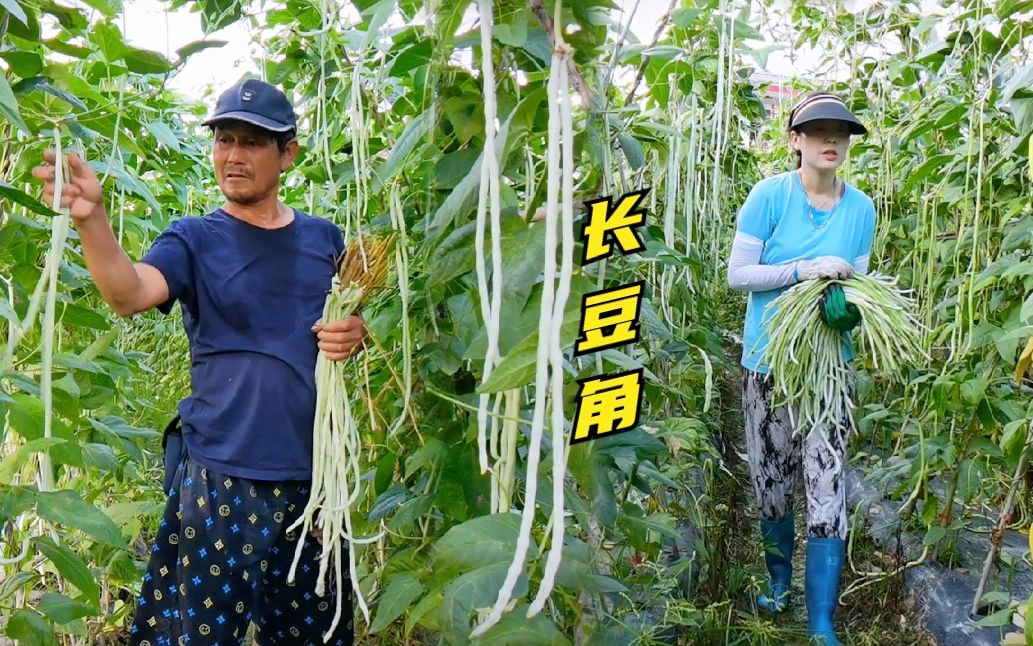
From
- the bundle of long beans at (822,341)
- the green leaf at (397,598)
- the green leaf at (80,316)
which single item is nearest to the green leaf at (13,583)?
the green leaf at (80,316)

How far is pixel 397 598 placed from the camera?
1.14m

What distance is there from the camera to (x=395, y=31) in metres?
1.15

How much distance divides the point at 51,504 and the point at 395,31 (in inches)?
25.1

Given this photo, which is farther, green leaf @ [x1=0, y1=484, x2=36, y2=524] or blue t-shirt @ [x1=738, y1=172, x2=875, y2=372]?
blue t-shirt @ [x1=738, y1=172, x2=875, y2=372]

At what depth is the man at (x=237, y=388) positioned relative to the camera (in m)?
1.32

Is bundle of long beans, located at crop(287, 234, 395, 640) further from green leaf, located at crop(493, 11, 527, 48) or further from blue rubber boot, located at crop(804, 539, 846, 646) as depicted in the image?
blue rubber boot, located at crop(804, 539, 846, 646)

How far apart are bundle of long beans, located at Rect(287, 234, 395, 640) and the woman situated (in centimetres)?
104

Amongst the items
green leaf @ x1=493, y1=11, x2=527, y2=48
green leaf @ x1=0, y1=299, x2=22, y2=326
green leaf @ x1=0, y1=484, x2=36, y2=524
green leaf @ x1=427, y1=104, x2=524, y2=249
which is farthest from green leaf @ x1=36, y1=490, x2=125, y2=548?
green leaf @ x1=493, y1=11, x2=527, y2=48

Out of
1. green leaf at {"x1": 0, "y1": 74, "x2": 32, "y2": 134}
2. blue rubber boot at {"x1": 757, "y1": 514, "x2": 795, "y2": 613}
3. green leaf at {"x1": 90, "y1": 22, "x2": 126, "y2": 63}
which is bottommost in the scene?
blue rubber boot at {"x1": 757, "y1": 514, "x2": 795, "y2": 613}

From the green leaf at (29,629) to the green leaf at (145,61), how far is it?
67 centimetres

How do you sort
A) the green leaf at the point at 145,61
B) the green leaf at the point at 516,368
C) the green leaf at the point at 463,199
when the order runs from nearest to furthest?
the green leaf at the point at 516,368, the green leaf at the point at 463,199, the green leaf at the point at 145,61

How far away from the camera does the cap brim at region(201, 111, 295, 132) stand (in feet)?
4.18

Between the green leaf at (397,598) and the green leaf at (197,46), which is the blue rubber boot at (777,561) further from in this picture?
the green leaf at (197,46)

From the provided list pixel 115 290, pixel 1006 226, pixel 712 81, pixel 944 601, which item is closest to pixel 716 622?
pixel 944 601
